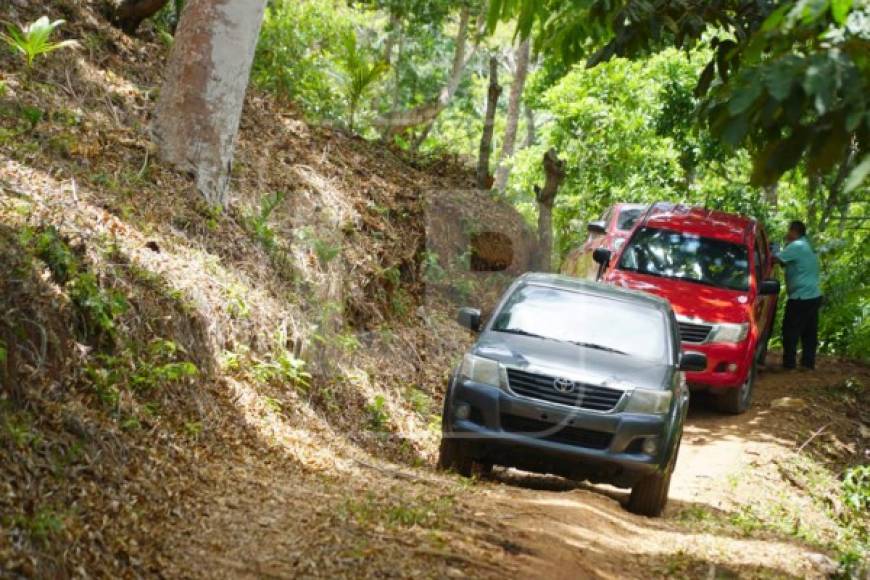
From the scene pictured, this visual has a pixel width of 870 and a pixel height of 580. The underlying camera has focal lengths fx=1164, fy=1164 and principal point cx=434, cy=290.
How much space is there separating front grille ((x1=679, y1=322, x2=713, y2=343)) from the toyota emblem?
467 centimetres

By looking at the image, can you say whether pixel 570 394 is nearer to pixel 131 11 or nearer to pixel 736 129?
pixel 736 129

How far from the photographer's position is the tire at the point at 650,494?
9.05m

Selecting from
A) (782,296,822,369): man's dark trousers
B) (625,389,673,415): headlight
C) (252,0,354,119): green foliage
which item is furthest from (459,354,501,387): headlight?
(252,0,354,119): green foliage

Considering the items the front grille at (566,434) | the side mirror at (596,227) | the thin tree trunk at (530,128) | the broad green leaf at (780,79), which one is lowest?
the front grille at (566,434)

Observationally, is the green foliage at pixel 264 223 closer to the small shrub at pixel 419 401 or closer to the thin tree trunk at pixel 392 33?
the small shrub at pixel 419 401

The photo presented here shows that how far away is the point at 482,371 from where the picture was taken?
9016 millimetres

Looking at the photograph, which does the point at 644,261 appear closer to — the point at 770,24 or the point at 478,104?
the point at 770,24

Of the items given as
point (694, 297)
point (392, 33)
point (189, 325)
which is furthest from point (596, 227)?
point (392, 33)

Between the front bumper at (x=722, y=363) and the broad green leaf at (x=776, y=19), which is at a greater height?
the broad green leaf at (x=776, y=19)

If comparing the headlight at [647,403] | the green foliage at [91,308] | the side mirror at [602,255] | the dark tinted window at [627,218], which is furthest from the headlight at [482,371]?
the dark tinted window at [627,218]

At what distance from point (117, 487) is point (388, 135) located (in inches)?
603

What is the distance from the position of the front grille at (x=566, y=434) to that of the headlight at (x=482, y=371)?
0.98 ft

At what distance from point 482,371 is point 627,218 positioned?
9.70 m

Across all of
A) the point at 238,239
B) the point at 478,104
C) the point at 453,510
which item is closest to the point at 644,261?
the point at 238,239
